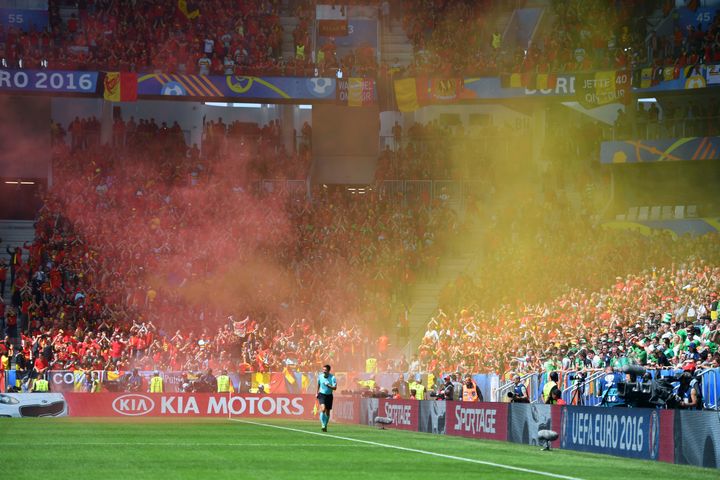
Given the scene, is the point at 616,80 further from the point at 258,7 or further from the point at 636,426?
the point at 636,426

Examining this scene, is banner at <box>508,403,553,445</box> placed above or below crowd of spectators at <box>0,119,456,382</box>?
below

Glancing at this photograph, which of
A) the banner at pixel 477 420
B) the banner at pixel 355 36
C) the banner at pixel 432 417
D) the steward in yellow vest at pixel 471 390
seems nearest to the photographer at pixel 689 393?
the banner at pixel 477 420

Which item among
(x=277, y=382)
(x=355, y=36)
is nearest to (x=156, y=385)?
(x=277, y=382)

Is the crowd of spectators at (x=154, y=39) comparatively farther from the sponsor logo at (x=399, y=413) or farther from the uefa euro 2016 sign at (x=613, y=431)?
the uefa euro 2016 sign at (x=613, y=431)

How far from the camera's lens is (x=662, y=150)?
143 feet

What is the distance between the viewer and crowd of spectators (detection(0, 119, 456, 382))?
129 feet

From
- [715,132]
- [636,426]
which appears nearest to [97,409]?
[636,426]

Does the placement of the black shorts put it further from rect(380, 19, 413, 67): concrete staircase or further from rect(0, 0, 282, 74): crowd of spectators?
rect(380, 19, 413, 67): concrete staircase

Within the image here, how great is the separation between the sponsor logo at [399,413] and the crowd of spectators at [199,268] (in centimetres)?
938

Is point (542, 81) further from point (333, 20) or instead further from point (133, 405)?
point (133, 405)

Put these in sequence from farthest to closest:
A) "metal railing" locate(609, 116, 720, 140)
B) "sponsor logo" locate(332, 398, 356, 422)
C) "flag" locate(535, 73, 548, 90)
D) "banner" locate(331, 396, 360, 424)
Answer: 1. "flag" locate(535, 73, 548, 90)
2. "metal railing" locate(609, 116, 720, 140)
3. "sponsor logo" locate(332, 398, 356, 422)
4. "banner" locate(331, 396, 360, 424)

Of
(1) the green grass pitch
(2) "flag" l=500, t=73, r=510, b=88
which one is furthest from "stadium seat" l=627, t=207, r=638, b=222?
(1) the green grass pitch

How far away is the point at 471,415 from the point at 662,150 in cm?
2216

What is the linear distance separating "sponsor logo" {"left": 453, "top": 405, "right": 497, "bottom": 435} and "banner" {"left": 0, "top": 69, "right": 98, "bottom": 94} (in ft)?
91.3
